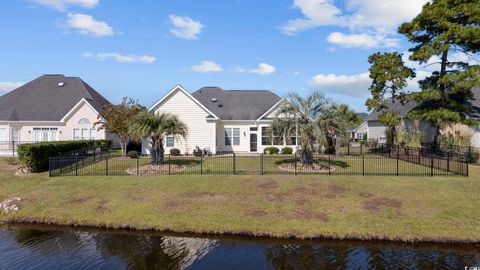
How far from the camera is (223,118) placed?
3462 cm

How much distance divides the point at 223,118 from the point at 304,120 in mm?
13367

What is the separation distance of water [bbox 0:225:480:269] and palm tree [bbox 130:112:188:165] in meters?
9.78

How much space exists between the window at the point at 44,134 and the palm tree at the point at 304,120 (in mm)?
23987

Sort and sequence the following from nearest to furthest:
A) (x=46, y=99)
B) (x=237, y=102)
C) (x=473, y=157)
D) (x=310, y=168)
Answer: (x=310, y=168) → (x=473, y=157) → (x=237, y=102) → (x=46, y=99)

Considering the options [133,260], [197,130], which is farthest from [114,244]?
[197,130]

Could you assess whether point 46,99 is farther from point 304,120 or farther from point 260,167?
point 304,120

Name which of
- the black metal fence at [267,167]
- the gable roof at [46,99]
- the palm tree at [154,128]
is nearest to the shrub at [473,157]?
the black metal fence at [267,167]

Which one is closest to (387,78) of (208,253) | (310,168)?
(310,168)

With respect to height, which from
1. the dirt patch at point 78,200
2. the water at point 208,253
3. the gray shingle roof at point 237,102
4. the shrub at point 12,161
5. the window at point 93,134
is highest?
the gray shingle roof at point 237,102

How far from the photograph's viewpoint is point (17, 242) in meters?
13.1

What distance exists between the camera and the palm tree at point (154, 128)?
2266 centimetres

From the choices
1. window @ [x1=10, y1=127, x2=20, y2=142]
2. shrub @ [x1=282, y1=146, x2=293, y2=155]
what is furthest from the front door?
window @ [x1=10, y1=127, x2=20, y2=142]

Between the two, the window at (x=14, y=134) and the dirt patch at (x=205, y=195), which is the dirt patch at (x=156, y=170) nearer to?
the dirt patch at (x=205, y=195)

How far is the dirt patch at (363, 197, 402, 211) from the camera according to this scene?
15.4 m
